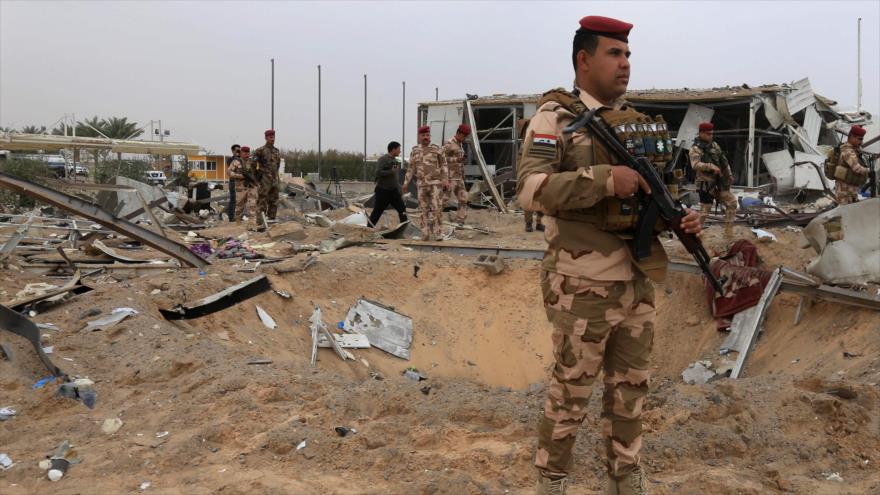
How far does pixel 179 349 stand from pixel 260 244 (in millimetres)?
5162

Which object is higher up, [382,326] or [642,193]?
[642,193]

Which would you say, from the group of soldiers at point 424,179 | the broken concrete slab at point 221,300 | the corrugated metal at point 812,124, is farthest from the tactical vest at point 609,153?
the corrugated metal at point 812,124

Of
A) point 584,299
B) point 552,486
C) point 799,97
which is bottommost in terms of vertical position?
point 552,486

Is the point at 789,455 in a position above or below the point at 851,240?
below

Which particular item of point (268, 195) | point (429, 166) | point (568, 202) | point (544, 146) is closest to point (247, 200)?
point (268, 195)

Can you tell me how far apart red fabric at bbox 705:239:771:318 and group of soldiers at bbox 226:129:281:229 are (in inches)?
283

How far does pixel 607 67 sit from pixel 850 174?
702 centimetres

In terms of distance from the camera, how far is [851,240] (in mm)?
5344

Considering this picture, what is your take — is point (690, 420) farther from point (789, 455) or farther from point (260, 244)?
point (260, 244)

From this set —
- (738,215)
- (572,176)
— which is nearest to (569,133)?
(572,176)

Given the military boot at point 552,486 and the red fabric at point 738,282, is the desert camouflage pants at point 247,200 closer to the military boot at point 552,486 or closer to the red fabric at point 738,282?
the red fabric at point 738,282

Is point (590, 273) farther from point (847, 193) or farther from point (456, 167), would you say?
point (456, 167)

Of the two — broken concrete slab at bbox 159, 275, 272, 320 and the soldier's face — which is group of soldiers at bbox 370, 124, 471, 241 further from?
the soldier's face

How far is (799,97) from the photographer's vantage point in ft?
50.2
